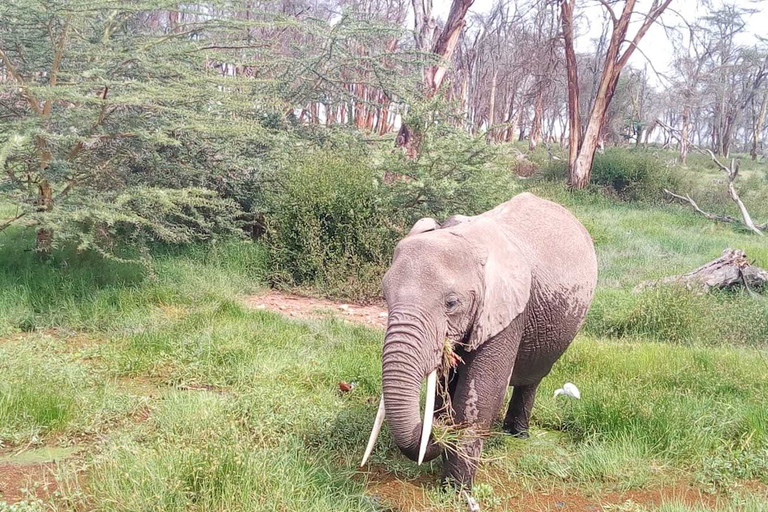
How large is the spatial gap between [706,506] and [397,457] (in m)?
1.74

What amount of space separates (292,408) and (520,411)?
5.12 feet

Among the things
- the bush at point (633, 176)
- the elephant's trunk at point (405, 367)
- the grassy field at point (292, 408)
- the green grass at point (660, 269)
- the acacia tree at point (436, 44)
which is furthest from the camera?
the bush at point (633, 176)

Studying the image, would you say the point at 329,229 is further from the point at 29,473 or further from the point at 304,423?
the point at 29,473

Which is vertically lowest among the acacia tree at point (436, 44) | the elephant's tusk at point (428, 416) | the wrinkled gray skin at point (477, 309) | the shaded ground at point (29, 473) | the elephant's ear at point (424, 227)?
the shaded ground at point (29, 473)

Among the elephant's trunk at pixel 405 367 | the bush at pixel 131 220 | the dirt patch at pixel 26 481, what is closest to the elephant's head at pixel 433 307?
the elephant's trunk at pixel 405 367

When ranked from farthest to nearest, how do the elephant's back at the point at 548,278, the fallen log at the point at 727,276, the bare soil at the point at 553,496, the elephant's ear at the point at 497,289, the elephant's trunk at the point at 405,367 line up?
the fallen log at the point at 727,276 → the elephant's back at the point at 548,278 → the bare soil at the point at 553,496 → the elephant's ear at the point at 497,289 → the elephant's trunk at the point at 405,367

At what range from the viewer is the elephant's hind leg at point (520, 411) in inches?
166

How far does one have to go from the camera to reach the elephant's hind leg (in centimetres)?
421

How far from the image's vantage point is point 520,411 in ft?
13.9

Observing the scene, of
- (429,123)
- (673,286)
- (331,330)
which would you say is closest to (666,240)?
(673,286)

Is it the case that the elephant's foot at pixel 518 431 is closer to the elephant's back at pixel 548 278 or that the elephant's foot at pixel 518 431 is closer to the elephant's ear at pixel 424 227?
the elephant's back at pixel 548 278

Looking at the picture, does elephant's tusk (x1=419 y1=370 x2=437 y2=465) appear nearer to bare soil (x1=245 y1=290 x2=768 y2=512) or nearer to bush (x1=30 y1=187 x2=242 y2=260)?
bare soil (x1=245 y1=290 x2=768 y2=512)

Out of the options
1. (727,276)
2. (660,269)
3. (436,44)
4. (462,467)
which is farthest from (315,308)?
(436,44)

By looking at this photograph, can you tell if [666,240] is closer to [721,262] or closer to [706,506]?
[721,262]
